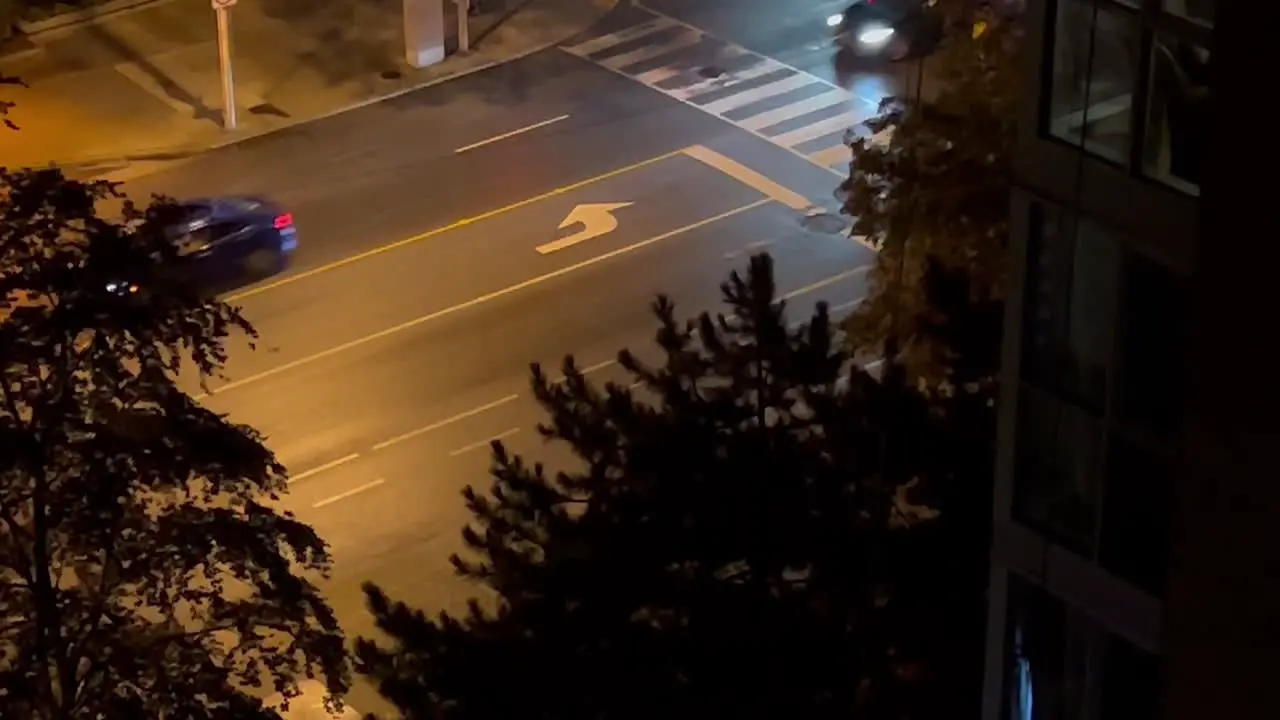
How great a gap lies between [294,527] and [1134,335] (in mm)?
4898

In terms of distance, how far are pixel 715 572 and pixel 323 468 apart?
1069 cm

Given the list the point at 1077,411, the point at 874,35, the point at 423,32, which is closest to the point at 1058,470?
the point at 1077,411

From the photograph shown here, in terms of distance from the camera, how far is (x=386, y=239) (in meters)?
27.9

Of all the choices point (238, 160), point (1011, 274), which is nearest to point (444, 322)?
point (238, 160)

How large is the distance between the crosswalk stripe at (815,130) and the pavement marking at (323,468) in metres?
9.88

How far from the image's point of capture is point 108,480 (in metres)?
11.4

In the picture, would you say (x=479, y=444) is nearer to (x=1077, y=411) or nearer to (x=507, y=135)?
(x=507, y=135)

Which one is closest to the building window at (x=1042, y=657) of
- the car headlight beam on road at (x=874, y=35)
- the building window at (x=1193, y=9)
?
the building window at (x=1193, y=9)

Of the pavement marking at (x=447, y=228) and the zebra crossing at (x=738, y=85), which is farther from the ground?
the zebra crossing at (x=738, y=85)

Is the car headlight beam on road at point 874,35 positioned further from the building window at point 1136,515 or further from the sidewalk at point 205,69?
the building window at point 1136,515

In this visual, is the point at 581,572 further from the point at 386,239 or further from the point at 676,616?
the point at 386,239

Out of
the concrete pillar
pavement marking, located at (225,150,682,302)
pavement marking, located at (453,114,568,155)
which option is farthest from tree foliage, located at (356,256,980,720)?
the concrete pillar

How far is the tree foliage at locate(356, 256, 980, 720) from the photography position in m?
13.0

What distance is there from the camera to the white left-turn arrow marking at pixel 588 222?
27.7m
